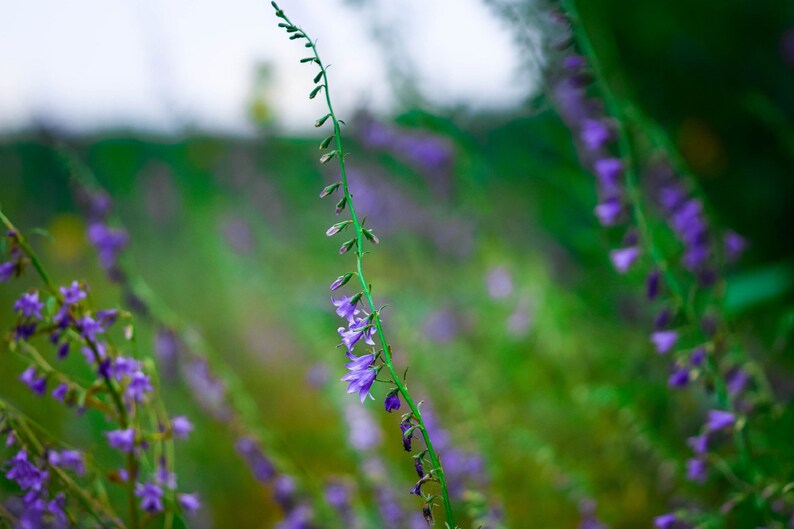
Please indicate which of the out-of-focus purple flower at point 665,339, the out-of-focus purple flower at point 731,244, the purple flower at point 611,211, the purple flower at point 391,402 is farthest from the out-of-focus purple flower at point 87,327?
the out-of-focus purple flower at point 731,244

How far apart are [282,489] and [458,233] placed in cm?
275

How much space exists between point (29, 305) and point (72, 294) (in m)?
0.08

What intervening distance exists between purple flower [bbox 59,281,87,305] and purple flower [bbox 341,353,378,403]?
1.85 feet

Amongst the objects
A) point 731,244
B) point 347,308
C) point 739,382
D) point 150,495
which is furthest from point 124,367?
point 731,244

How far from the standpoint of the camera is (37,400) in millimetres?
3996

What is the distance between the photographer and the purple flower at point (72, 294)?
4.19ft

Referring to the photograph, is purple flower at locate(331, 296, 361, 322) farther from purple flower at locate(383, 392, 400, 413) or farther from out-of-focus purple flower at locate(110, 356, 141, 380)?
out-of-focus purple flower at locate(110, 356, 141, 380)

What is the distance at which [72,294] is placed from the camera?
1294mm

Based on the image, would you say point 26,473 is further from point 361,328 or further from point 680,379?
point 680,379

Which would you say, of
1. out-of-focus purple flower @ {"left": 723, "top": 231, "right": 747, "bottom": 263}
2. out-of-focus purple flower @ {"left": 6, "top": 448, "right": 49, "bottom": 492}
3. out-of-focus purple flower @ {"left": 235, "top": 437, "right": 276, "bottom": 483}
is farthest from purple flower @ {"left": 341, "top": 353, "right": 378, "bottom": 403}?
out-of-focus purple flower @ {"left": 723, "top": 231, "right": 747, "bottom": 263}

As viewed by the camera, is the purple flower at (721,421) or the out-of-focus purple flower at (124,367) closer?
the out-of-focus purple flower at (124,367)

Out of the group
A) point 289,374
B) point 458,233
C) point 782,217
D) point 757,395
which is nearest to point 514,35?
point 757,395

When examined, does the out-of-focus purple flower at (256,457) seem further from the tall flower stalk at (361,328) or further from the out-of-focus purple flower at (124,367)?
the tall flower stalk at (361,328)

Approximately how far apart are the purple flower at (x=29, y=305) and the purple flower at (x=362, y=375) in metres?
0.62
